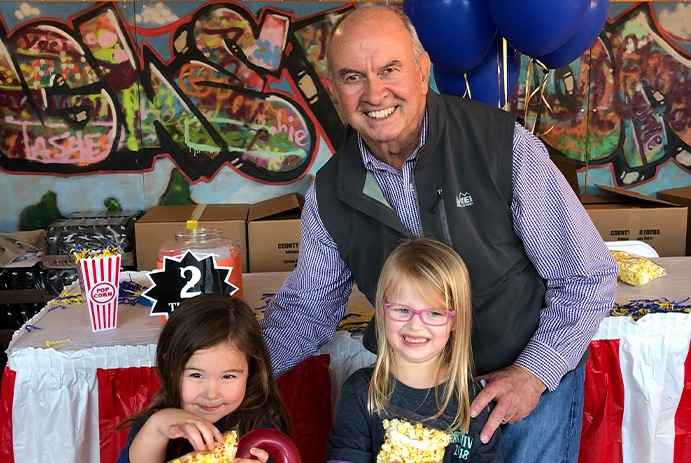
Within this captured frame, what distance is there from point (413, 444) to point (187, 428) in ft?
1.40

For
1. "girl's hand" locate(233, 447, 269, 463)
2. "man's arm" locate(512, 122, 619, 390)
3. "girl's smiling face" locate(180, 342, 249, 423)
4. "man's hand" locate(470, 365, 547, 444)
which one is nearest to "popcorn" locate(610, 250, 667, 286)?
"man's arm" locate(512, 122, 619, 390)

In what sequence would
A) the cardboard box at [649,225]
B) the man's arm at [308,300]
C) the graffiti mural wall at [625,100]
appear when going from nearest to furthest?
the man's arm at [308,300] → the cardboard box at [649,225] → the graffiti mural wall at [625,100]

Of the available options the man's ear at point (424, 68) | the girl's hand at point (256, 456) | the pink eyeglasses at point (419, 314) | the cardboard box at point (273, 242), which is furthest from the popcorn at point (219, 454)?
the cardboard box at point (273, 242)

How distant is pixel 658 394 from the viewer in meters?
2.17

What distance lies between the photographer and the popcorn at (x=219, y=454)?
1.15 meters

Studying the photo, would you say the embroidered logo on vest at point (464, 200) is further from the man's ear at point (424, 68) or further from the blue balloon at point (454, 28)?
the blue balloon at point (454, 28)

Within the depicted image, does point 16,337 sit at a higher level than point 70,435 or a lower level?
higher

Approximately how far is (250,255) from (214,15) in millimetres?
1541

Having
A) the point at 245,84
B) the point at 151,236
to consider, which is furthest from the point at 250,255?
the point at 245,84

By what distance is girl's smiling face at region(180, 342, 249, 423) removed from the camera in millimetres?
1386

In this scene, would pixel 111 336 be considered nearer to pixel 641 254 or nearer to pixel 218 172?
pixel 641 254

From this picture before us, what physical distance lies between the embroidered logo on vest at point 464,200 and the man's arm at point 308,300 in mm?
336

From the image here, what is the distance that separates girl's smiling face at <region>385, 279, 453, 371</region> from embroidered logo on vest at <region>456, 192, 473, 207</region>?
8.4 inches

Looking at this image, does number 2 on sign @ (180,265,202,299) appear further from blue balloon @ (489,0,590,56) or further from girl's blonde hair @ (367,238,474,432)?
blue balloon @ (489,0,590,56)
